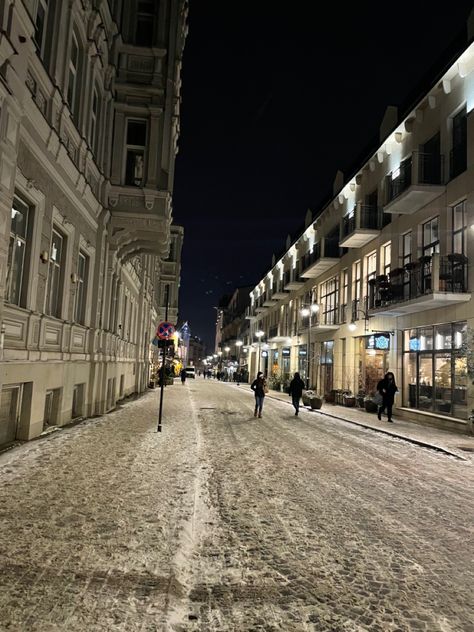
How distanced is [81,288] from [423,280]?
468 inches

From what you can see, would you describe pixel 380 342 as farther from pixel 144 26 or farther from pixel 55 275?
pixel 144 26

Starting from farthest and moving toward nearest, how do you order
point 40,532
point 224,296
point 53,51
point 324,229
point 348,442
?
point 224,296
point 324,229
point 348,442
point 53,51
point 40,532

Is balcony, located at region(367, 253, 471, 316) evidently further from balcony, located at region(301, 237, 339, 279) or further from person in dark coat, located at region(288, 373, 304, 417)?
balcony, located at region(301, 237, 339, 279)

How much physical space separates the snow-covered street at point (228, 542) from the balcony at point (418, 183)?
11.1m

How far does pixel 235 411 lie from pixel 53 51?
532 inches

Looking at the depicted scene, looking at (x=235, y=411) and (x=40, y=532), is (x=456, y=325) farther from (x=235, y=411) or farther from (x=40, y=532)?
(x=40, y=532)

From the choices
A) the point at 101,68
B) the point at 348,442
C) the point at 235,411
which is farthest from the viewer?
the point at 235,411

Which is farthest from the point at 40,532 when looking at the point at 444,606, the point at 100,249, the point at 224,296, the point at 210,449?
the point at 224,296

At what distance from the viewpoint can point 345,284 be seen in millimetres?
27672

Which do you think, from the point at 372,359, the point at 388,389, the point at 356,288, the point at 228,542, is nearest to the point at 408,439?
the point at 388,389

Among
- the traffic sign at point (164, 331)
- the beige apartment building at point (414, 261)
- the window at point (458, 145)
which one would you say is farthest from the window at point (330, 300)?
the traffic sign at point (164, 331)

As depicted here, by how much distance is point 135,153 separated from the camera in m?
15.9

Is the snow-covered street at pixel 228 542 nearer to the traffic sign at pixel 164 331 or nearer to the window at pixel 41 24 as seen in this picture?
the traffic sign at pixel 164 331

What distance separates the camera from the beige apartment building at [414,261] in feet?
51.8
